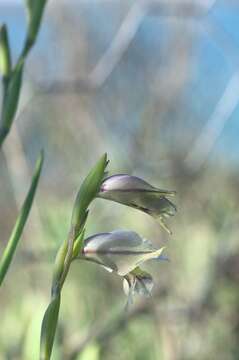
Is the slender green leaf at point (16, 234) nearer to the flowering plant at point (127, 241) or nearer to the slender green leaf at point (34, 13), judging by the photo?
the flowering plant at point (127, 241)

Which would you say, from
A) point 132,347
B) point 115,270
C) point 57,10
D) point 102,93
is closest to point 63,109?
point 102,93

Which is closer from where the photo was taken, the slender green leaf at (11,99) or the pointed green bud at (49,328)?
the pointed green bud at (49,328)

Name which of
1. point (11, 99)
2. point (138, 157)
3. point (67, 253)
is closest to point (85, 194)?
point (67, 253)

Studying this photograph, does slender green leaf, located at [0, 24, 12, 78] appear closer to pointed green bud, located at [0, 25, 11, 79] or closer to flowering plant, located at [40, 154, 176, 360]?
pointed green bud, located at [0, 25, 11, 79]

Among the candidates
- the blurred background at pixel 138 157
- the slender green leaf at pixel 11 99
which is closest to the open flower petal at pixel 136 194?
the slender green leaf at pixel 11 99

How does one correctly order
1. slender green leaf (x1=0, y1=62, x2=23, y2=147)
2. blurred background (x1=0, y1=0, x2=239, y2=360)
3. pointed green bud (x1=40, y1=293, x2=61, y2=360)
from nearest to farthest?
1. pointed green bud (x1=40, y1=293, x2=61, y2=360)
2. slender green leaf (x1=0, y1=62, x2=23, y2=147)
3. blurred background (x1=0, y1=0, x2=239, y2=360)

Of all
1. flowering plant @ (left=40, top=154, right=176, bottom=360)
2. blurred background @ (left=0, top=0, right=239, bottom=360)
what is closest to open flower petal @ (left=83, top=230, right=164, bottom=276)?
flowering plant @ (left=40, top=154, right=176, bottom=360)

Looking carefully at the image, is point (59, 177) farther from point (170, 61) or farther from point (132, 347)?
point (132, 347)
